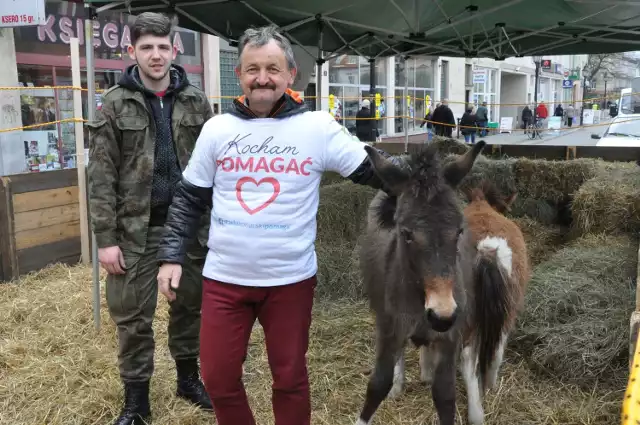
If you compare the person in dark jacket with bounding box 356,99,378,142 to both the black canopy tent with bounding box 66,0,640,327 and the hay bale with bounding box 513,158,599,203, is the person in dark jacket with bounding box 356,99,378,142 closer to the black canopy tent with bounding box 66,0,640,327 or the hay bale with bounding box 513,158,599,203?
the black canopy tent with bounding box 66,0,640,327

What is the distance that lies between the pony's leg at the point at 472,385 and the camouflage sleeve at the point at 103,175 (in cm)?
220

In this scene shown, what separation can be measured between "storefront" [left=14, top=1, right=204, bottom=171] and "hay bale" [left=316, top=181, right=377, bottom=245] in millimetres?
4584

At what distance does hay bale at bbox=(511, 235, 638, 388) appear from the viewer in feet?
12.1

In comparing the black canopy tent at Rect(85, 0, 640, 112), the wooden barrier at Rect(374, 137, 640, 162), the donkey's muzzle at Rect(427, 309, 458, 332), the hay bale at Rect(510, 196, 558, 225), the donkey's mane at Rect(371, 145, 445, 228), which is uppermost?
the black canopy tent at Rect(85, 0, 640, 112)

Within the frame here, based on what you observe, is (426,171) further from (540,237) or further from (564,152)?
(564,152)

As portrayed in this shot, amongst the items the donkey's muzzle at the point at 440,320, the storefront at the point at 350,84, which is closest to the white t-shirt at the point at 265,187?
the donkey's muzzle at the point at 440,320

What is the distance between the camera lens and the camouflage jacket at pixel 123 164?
294 cm

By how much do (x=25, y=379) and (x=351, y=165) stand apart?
289cm

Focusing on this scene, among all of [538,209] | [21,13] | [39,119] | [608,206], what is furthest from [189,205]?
[39,119]

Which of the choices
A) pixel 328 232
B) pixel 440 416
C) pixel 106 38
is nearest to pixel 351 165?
pixel 440 416

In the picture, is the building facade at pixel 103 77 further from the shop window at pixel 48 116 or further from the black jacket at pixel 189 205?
the black jacket at pixel 189 205

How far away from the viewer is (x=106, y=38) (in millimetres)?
11547

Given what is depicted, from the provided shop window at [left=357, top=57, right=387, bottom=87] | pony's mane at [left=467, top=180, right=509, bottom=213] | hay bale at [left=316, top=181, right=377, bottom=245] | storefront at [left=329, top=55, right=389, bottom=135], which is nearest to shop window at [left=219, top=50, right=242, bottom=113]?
storefront at [left=329, top=55, right=389, bottom=135]

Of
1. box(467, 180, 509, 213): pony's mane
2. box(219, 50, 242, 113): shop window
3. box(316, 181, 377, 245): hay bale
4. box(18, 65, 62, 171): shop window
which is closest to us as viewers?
box(467, 180, 509, 213): pony's mane
